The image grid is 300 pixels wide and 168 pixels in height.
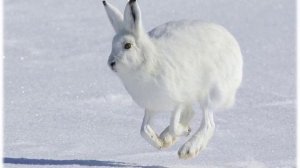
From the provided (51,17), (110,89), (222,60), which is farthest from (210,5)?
(222,60)

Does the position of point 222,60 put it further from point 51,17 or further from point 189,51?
point 51,17

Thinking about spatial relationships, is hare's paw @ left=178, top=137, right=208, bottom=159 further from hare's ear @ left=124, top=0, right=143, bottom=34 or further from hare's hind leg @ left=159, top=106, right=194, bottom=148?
hare's ear @ left=124, top=0, right=143, bottom=34

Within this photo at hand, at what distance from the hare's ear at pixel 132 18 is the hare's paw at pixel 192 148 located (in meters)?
0.79

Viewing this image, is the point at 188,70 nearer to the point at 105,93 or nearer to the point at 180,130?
the point at 180,130

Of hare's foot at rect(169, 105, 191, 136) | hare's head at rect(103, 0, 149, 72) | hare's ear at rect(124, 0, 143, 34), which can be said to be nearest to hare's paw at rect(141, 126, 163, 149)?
hare's foot at rect(169, 105, 191, 136)

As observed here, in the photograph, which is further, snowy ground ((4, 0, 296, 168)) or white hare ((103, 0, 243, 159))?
snowy ground ((4, 0, 296, 168))

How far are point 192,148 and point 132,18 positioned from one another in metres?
0.91

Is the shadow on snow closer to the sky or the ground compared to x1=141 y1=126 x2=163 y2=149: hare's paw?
closer to the ground

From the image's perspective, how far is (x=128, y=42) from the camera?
5.69 meters

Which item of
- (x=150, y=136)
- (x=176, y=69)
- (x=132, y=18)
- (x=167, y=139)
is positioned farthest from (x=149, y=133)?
(x=132, y=18)

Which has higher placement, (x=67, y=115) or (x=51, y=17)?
(x=67, y=115)

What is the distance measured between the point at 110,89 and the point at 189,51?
9.15ft

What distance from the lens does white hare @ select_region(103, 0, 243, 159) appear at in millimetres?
5703

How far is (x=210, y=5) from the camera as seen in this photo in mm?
12406
